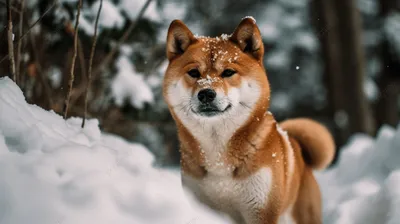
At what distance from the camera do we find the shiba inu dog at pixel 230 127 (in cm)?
276

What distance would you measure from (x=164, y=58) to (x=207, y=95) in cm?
187

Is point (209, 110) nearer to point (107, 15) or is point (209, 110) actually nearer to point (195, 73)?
point (195, 73)

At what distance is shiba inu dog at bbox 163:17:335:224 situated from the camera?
9.04ft

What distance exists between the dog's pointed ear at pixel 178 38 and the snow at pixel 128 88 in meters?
1.99

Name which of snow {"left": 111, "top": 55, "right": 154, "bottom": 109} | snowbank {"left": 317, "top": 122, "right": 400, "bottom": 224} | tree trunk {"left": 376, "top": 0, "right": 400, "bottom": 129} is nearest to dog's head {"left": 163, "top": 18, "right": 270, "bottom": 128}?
snowbank {"left": 317, "top": 122, "right": 400, "bottom": 224}

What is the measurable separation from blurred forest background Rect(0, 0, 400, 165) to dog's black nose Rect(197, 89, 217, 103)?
0.94 meters

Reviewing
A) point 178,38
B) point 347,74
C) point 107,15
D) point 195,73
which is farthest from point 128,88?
point 347,74

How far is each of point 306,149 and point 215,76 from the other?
1.21 meters

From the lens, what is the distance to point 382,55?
1142cm

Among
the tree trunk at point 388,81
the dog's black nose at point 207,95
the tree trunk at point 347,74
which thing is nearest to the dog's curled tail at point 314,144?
the dog's black nose at point 207,95

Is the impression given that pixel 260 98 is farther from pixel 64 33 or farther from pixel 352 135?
pixel 352 135

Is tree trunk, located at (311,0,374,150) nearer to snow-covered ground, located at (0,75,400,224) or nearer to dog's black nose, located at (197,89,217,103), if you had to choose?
dog's black nose, located at (197,89,217,103)

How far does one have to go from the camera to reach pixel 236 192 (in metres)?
2.77

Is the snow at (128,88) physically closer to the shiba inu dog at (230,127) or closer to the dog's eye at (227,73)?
the shiba inu dog at (230,127)
